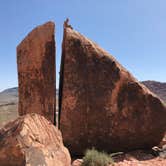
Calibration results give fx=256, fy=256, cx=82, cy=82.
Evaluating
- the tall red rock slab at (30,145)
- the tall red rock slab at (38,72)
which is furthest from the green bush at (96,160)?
the tall red rock slab at (38,72)

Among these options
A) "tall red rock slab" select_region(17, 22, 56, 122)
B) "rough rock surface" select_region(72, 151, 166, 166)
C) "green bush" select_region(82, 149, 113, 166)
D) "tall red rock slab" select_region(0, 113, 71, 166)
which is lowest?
"rough rock surface" select_region(72, 151, 166, 166)

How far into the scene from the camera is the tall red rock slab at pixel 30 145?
159 inches

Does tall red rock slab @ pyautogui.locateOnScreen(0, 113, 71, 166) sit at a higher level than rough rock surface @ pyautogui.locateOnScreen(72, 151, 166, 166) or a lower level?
higher

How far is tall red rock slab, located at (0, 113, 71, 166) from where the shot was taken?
4051 mm

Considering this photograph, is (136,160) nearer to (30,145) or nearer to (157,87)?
(30,145)

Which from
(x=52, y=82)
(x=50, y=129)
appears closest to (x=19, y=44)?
(x=52, y=82)

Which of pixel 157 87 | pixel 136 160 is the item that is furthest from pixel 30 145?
pixel 157 87

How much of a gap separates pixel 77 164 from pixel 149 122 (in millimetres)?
2609

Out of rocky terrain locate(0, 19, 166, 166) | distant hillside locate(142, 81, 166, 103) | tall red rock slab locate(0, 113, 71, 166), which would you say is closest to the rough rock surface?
rocky terrain locate(0, 19, 166, 166)

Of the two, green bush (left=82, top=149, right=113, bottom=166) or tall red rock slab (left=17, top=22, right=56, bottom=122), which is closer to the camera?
green bush (left=82, top=149, right=113, bottom=166)

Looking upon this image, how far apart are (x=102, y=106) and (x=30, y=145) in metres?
3.50

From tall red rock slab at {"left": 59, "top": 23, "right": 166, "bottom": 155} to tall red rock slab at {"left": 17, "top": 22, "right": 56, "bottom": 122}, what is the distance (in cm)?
48

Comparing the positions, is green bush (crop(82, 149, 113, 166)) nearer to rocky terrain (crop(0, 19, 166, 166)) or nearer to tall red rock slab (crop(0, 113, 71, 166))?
rocky terrain (crop(0, 19, 166, 166))

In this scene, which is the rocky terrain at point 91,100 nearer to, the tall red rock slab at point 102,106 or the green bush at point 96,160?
the tall red rock slab at point 102,106
